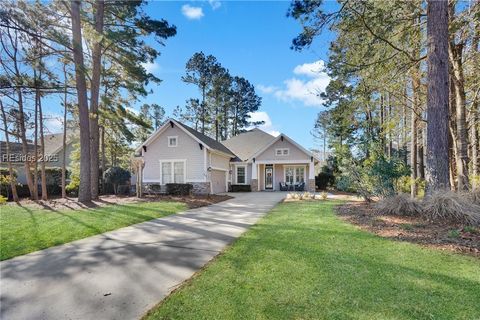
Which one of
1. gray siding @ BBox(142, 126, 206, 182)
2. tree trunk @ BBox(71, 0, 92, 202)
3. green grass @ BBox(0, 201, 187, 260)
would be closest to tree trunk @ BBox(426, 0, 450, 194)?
green grass @ BBox(0, 201, 187, 260)

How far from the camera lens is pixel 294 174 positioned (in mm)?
25016

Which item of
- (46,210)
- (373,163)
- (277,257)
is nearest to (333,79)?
(373,163)

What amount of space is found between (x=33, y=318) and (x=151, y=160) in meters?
17.8

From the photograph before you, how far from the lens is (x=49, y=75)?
1334cm

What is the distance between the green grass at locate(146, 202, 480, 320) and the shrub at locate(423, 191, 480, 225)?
7.10ft

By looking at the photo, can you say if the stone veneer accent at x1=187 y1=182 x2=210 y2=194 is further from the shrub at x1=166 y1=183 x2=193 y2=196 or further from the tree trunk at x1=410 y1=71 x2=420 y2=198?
the tree trunk at x1=410 y1=71 x2=420 y2=198

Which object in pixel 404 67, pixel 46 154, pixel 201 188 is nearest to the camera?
pixel 404 67

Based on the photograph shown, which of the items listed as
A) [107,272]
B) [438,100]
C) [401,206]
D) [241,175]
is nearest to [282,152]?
[241,175]

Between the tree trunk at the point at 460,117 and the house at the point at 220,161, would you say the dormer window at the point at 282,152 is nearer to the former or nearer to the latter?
the house at the point at 220,161

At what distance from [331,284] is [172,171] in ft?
56.6

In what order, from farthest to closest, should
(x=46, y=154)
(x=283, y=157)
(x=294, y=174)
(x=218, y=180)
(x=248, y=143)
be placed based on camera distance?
(x=46, y=154) → (x=248, y=143) → (x=294, y=174) → (x=283, y=157) → (x=218, y=180)

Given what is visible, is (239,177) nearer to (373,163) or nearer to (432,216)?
(373,163)

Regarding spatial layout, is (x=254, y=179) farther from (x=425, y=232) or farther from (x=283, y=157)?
(x=425, y=232)

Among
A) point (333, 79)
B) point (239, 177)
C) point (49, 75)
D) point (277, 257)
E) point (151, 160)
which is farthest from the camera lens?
point (239, 177)
